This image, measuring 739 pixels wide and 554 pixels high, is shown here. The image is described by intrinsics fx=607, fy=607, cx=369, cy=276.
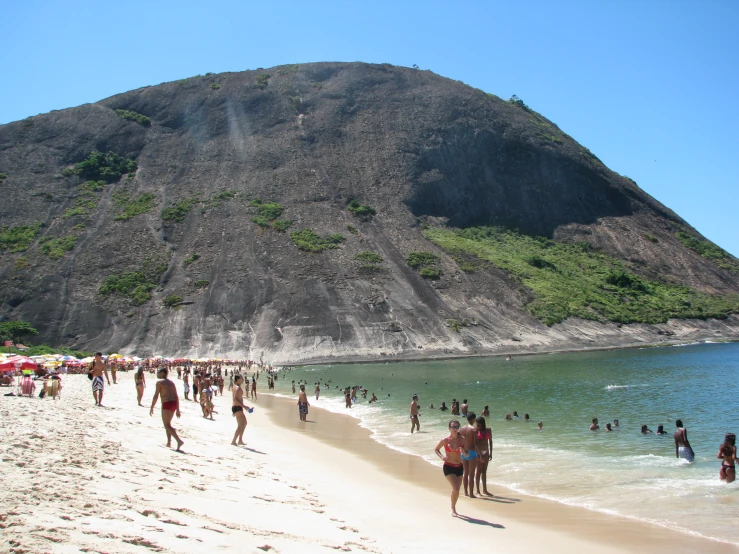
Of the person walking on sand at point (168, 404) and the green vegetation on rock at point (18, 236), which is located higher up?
the green vegetation on rock at point (18, 236)

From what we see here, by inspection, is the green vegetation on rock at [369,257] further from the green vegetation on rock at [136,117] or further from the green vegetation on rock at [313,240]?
the green vegetation on rock at [136,117]

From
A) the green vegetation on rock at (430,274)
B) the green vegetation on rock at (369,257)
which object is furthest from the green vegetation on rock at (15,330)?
the green vegetation on rock at (430,274)

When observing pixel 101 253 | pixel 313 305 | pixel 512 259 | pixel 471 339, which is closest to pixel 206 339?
pixel 313 305

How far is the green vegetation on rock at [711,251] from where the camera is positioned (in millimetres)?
104375

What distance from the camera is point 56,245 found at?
82.9 m

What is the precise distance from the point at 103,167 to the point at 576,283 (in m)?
77.7

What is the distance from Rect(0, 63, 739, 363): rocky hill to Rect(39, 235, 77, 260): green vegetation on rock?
30 centimetres

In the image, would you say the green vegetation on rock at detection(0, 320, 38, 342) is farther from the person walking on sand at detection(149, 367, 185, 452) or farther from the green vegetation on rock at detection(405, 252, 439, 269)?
the person walking on sand at detection(149, 367, 185, 452)

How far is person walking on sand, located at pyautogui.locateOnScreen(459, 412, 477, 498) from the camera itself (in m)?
11.4

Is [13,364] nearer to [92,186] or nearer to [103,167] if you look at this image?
[92,186]

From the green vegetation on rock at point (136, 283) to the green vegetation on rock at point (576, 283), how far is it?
40.1 metres

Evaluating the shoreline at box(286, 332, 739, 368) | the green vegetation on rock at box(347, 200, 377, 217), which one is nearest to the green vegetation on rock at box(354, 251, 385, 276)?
the green vegetation on rock at box(347, 200, 377, 217)

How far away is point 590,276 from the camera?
92.7m

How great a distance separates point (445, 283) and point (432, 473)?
65295 mm
